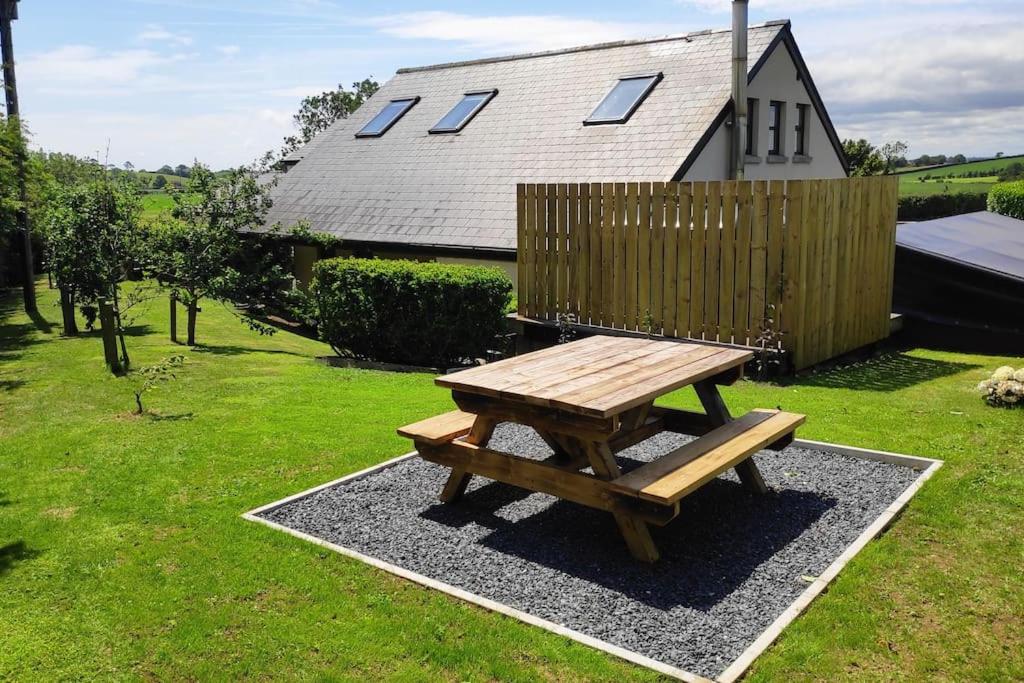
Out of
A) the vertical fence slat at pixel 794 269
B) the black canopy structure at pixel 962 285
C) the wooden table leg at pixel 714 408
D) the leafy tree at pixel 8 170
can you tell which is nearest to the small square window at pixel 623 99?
the black canopy structure at pixel 962 285

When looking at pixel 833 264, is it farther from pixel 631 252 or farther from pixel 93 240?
pixel 93 240

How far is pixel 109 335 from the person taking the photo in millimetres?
10984

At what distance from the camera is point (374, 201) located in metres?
22.5

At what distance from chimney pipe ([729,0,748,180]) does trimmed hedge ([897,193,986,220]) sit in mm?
24394

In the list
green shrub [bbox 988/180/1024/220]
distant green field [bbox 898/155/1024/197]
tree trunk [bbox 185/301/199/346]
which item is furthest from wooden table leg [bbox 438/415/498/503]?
distant green field [bbox 898/155/1024/197]

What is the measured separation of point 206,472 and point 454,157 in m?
16.4

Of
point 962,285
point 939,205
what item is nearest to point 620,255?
point 962,285

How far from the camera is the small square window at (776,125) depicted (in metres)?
22.5

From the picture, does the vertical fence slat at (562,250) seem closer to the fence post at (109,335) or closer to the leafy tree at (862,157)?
the fence post at (109,335)

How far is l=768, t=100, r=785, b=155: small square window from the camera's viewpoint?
2245 centimetres

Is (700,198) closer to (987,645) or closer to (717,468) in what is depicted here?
(717,468)

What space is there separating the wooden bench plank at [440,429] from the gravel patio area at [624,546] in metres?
0.60

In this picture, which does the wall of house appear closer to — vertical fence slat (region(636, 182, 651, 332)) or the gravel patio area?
vertical fence slat (region(636, 182, 651, 332))

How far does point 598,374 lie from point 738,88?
1456 centimetres
